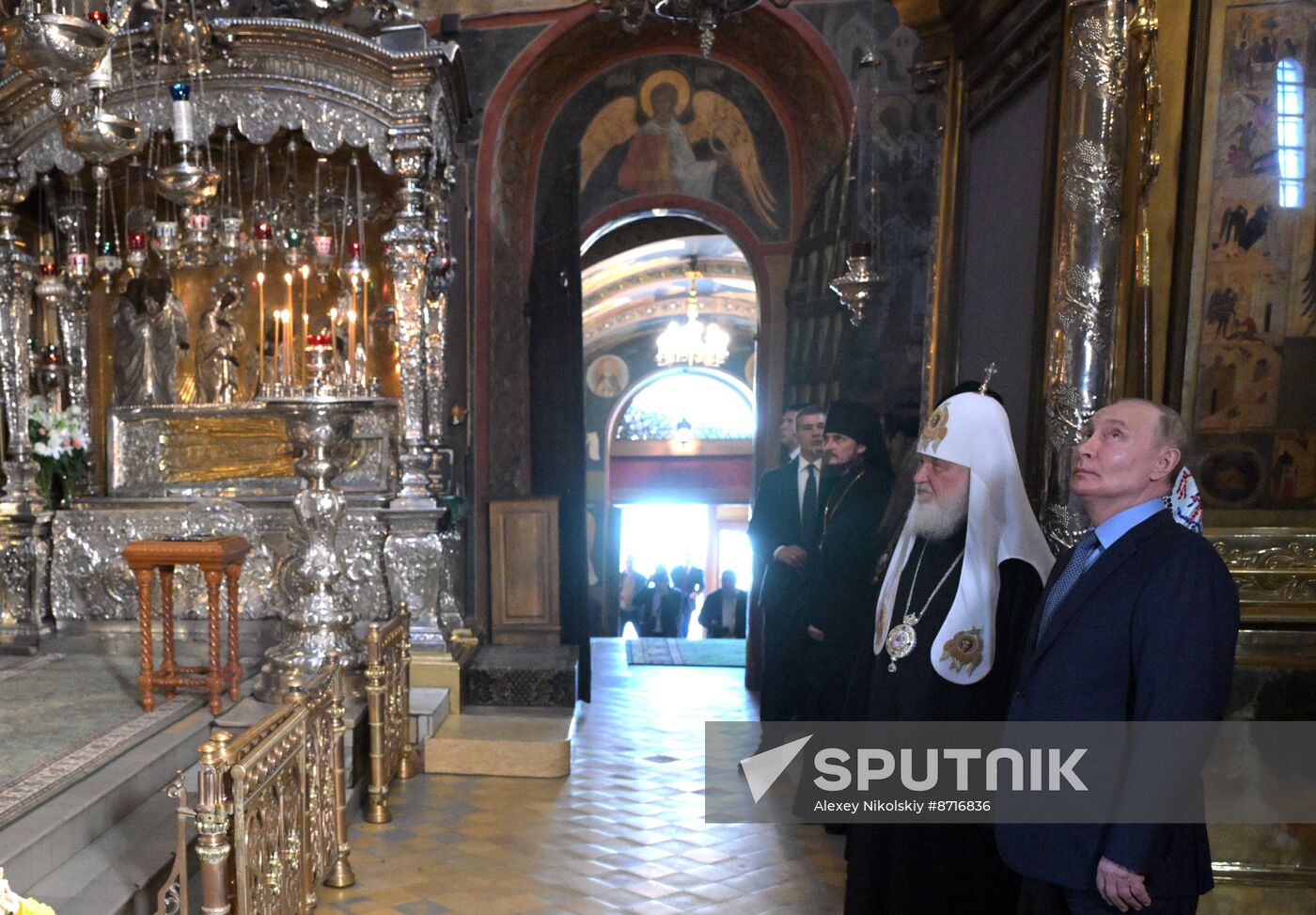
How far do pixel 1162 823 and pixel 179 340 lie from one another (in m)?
6.71

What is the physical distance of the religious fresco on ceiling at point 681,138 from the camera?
7480mm

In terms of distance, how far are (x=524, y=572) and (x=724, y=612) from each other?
24.9 ft

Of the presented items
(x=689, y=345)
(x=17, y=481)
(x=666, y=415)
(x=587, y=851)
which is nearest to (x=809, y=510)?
(x=587, y=851)

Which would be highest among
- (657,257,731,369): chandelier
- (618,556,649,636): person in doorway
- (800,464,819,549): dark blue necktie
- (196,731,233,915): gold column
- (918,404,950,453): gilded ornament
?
(657,257,731,369): chandelier

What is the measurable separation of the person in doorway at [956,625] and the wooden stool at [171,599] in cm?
299

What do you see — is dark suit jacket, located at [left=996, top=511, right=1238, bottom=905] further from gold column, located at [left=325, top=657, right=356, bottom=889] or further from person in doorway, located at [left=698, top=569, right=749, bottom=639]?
person in doorway, located at [left=698, top=569, right=749, bottom=639]

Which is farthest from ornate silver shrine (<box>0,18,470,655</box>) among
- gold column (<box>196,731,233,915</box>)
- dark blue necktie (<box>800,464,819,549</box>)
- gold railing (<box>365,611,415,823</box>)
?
gold column (<box>196,731,233,915</box>)

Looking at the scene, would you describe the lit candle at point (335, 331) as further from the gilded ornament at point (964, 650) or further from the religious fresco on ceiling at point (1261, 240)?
the religious fresco on ceiling at point (1261, 240)

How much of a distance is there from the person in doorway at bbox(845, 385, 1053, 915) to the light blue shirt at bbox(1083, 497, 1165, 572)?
0.40 m

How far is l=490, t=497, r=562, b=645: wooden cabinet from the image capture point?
6.84 metres

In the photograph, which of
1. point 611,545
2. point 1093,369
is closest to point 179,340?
point 1093,369

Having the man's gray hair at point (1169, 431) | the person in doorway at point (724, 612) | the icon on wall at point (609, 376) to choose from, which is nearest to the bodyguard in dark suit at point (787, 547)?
the man's gray hair at point (1169, 431)

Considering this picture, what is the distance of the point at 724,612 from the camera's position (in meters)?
14.0

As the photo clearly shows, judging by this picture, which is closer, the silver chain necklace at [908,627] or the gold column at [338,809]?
the silver chain necklace at [908,627]
